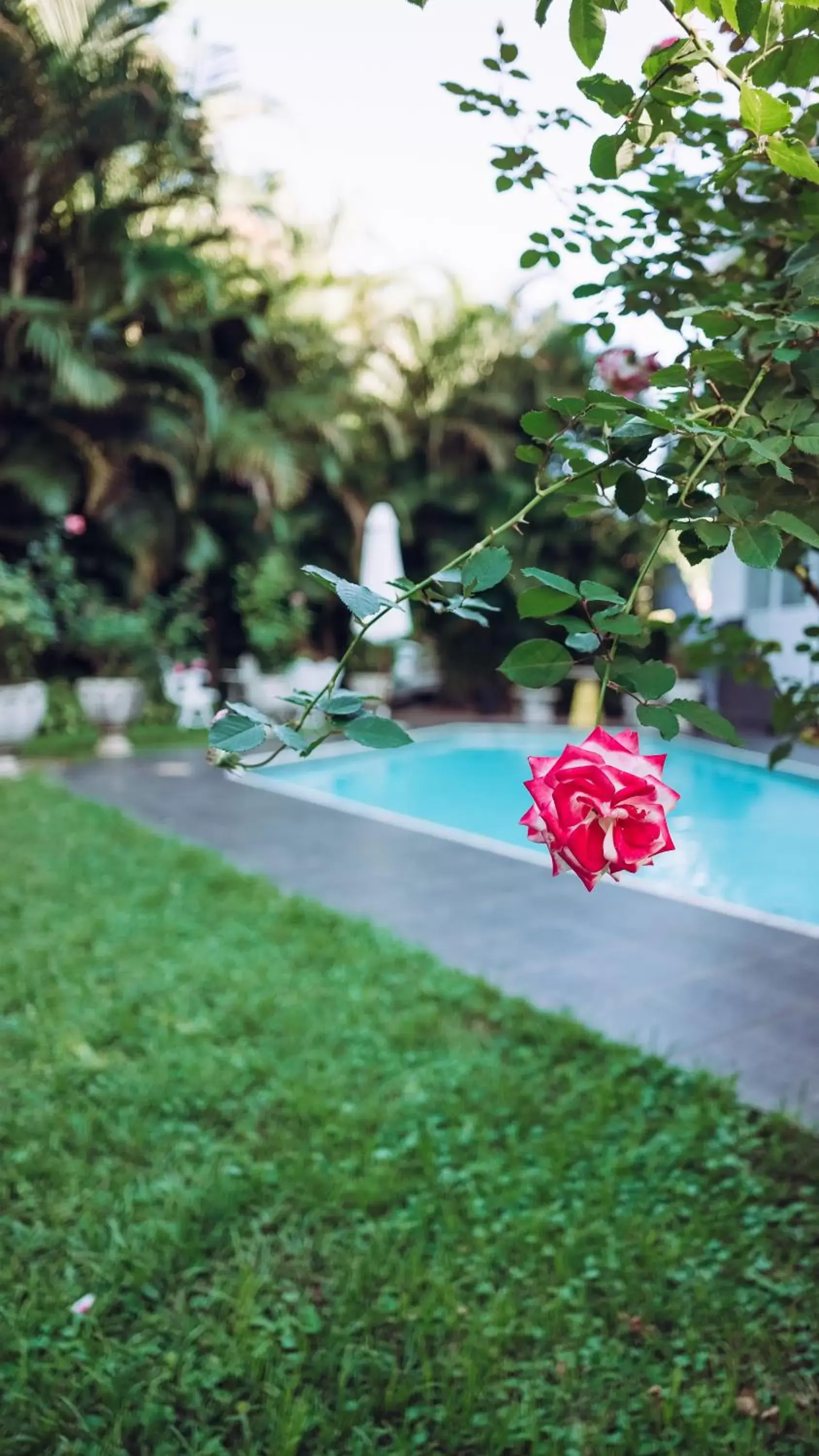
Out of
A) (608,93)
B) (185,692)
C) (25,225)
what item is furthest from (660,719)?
(25,225)

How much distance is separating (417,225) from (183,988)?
38.4 feet

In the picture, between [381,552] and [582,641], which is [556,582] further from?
[381,552]

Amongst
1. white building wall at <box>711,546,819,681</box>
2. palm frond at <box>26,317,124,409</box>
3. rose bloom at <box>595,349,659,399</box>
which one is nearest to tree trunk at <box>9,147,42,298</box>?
palm frond at <box>26,317,124,409</box>

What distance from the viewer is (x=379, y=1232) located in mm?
2217

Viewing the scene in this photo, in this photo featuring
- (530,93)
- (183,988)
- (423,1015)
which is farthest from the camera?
(183,988)

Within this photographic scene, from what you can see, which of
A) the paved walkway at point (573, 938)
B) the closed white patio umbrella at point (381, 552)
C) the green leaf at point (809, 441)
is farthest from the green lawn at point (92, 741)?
the green leaf at point (809, 441)

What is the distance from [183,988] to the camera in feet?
11.7

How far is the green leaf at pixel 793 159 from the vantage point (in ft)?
2.96

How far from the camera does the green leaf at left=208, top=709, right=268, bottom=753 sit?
987 millimetres

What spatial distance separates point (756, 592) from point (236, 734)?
12.2 meters

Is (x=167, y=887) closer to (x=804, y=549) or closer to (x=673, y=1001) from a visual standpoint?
(x=673, y=1001)

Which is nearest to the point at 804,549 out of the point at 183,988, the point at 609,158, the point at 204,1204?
the point at 609,158

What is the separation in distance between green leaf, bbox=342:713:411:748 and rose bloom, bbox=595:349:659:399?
89cm

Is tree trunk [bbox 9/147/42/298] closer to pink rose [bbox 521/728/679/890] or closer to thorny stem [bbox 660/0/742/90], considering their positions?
thorny stem [bbox 660/0/742/90]
